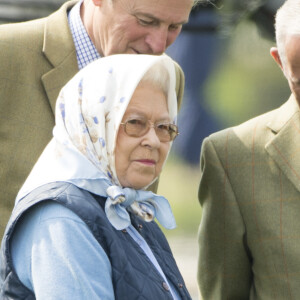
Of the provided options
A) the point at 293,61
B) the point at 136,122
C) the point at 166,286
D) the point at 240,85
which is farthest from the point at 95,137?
the point at 240,85

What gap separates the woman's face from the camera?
268 cm

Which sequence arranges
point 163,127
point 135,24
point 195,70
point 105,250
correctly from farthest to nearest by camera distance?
1. point 195,70
2. point 135,24
3. point 163,127
4. point 105,250

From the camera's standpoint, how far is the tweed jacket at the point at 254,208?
136 inches

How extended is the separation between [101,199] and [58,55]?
1219 millimetres

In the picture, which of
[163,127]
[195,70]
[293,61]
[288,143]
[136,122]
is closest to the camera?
[136,122]

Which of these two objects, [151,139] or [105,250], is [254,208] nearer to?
[151,139]

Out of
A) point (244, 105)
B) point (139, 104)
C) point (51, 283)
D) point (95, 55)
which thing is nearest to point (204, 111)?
point (244, 105)

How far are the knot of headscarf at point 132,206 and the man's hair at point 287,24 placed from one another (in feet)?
2.88

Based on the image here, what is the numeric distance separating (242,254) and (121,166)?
1.08m

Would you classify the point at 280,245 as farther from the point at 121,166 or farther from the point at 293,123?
the point at 121,166

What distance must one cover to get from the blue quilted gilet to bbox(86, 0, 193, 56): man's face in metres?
1.18

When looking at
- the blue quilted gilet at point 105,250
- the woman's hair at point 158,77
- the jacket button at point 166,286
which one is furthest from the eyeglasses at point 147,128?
the jacket button at point 166,286

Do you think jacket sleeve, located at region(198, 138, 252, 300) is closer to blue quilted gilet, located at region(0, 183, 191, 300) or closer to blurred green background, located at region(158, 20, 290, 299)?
blue quilted gilet, located at region(0, 183, 191, 300)

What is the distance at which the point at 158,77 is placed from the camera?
9.14ft
